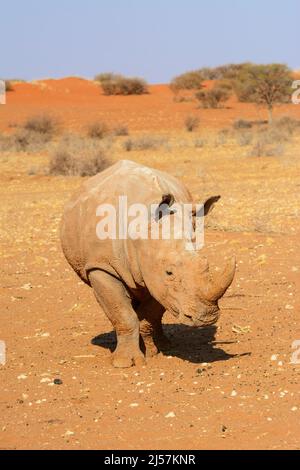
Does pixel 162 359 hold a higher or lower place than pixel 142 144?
lower

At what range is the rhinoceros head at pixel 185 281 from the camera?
18.7 ft

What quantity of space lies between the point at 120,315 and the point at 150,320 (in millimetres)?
453

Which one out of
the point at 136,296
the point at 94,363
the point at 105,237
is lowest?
the point at 94,363

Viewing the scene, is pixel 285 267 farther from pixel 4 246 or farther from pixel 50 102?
pixel 50 102

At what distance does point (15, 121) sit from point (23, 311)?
35.1 m

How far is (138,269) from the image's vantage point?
630 cm

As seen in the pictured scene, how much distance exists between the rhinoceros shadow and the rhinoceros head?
1.22 meters

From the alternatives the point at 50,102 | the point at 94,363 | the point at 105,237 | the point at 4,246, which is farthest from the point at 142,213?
the point at 50,102

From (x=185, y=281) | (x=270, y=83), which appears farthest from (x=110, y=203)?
(x=270, y=83)

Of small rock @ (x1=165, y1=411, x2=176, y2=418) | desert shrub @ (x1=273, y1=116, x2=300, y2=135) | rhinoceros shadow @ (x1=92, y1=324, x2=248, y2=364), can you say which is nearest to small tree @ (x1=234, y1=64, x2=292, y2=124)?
desert shrub @ (x1=273, y1=116, x2=300, y2=135)

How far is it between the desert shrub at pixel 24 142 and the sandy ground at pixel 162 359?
14517 mm

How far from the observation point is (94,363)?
7.20 m

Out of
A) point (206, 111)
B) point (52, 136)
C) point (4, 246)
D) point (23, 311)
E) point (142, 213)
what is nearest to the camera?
point (142, 213)

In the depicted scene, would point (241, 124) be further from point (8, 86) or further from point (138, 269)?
point (138, 269)
